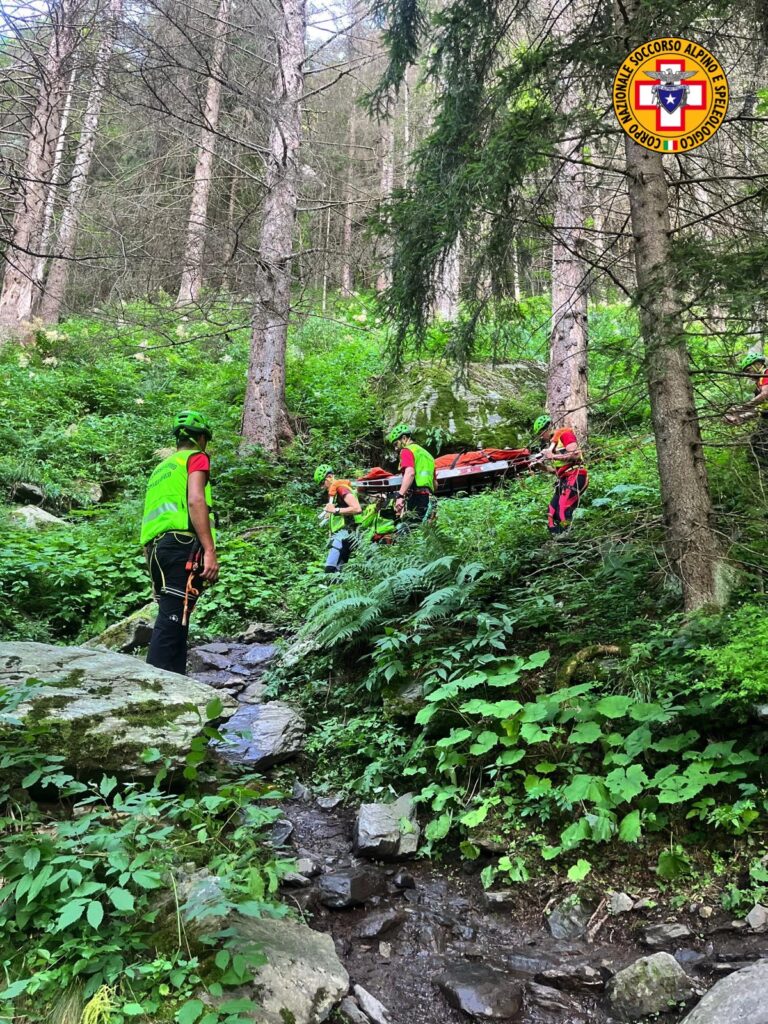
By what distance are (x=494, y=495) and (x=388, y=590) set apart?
442 cm

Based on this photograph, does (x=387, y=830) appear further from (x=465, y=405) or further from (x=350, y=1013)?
(x=465, y=405)

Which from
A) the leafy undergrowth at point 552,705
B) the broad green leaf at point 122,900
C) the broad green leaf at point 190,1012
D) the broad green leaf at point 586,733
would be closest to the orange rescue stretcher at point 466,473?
the leafy undergrowth at point 552,705

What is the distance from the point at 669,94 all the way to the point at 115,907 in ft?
18.6

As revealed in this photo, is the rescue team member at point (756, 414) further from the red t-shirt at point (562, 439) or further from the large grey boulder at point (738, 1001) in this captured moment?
the red t-shirt at point (562, 439)

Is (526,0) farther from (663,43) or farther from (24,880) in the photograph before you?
(24,880)

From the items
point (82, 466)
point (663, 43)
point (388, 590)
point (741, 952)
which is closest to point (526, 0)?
point (663, 43)

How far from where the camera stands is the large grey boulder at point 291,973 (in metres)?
2.53

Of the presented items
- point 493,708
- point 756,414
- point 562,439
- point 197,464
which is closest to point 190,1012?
point 493,708

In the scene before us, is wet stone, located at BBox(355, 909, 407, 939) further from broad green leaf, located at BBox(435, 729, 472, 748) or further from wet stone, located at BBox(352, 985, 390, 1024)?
broad green leaf, located at BBox(435, 729, 472, 748)

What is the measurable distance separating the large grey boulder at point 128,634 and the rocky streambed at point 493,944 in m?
3.19

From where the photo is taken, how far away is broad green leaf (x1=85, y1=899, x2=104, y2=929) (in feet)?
7.59

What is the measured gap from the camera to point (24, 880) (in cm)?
249

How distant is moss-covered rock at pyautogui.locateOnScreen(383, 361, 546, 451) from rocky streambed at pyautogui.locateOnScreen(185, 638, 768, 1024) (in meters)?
9.28

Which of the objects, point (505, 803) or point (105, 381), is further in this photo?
point (105, 381)
